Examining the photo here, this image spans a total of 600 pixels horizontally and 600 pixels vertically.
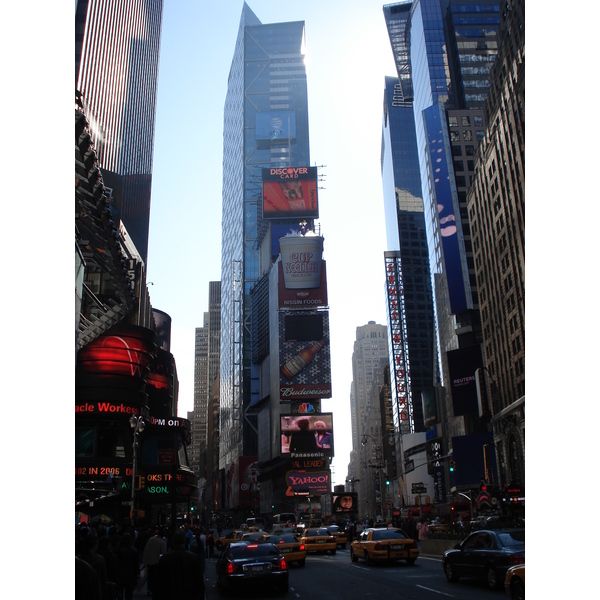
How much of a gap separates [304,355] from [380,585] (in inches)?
4192

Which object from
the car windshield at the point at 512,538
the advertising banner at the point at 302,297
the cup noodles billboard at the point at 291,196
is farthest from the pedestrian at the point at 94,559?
the cup noodles billboard at the point at 291,196

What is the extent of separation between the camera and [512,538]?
57.1 feet

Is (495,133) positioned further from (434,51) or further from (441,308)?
(434,51)

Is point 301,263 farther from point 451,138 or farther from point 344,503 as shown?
point 344,503

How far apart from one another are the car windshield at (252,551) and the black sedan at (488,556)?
17.9 feet

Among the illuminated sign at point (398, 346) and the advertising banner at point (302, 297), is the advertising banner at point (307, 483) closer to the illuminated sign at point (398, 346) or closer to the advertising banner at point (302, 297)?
the advertising banner at point (302, 297)

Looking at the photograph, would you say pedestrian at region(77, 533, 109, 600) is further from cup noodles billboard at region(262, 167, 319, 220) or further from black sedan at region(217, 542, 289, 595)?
cup noodles billboard at region(262, 167, 319, 220)

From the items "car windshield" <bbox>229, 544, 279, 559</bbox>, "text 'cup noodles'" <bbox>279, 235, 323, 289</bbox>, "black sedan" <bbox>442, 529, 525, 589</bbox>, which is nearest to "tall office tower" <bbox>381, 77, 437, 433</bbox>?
"text 'cup noodles'" <bbox>279, 235, 323, 289</bbox>

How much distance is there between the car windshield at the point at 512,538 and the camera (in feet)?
56.0

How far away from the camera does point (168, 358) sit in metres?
90.8

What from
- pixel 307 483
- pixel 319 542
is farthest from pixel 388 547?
pixel 307 483

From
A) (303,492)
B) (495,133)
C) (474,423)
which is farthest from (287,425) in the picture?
(495,133)

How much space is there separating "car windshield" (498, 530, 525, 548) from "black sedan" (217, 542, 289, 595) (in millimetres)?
6172

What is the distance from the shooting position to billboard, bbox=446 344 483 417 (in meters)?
84.9
